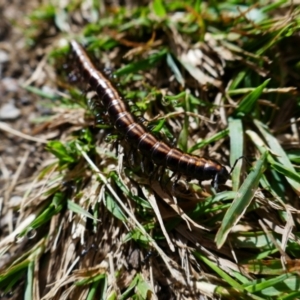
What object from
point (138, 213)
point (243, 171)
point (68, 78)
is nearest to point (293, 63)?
point (243, 171)

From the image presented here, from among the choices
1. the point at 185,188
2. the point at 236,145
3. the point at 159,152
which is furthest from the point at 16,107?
the point at 236,145

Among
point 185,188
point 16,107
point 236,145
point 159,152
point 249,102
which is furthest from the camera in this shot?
point 16,107

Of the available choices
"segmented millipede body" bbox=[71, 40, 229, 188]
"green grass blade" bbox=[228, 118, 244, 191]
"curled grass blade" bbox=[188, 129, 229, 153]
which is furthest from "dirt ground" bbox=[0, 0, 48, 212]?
"green grass blade" bbox=[228, 118, 244, 191]

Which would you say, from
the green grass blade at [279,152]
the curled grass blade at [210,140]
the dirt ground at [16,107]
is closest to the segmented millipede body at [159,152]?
the curled grass blade at [210,140]

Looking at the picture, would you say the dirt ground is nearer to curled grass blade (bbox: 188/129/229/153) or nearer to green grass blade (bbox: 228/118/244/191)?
curled grass blade (bbox: 188/129/229/153)

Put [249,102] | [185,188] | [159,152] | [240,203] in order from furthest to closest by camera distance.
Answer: [249,102]
[185,188]
[159,152]
[240,203]

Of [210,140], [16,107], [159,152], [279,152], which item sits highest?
[16,107]

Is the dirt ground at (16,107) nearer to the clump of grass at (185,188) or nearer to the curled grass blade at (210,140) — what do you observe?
the clump of grass at (185,188)

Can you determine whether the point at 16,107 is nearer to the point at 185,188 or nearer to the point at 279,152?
the point at 185,188
